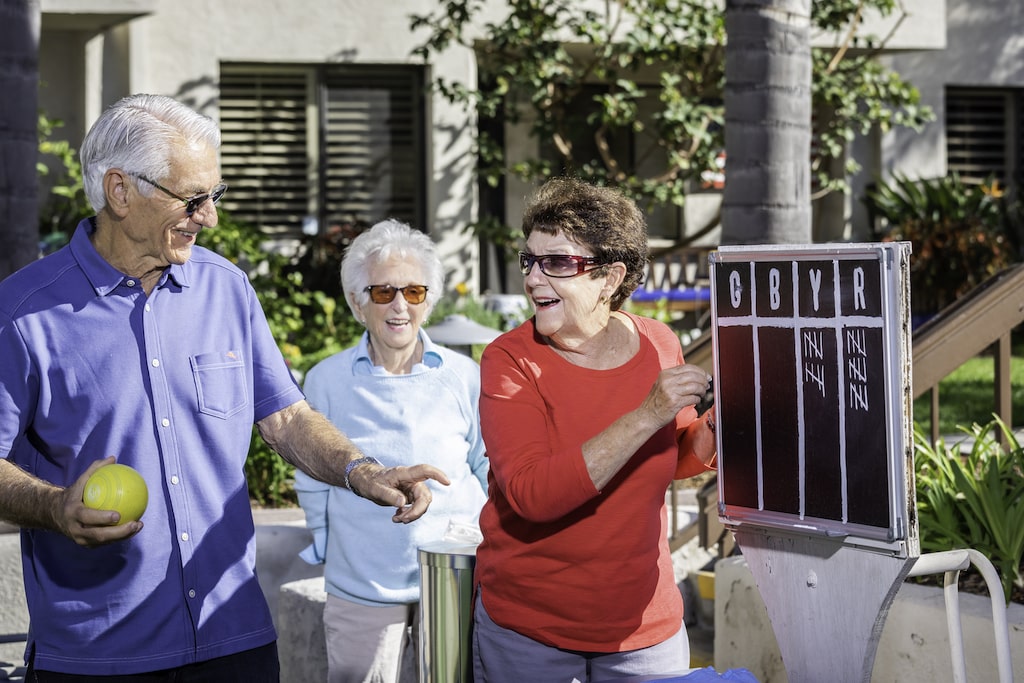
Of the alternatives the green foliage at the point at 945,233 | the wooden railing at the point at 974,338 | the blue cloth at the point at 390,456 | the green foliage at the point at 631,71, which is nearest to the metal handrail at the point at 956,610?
the blue cloth at the point at 390,456

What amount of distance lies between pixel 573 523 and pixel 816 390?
68 cm

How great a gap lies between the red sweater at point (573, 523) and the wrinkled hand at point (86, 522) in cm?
86

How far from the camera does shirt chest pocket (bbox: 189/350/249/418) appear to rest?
3098mm

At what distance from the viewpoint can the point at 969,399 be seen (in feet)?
35.2

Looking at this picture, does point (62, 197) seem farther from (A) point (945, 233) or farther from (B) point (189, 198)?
(B) point (189, 198)

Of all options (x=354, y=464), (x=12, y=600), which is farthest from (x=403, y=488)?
(x=12, y=600)

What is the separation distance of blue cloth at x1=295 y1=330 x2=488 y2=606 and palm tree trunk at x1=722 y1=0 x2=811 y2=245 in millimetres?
2390

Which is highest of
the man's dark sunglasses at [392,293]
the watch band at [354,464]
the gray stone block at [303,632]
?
the man's dark sunglasses at [392,293]

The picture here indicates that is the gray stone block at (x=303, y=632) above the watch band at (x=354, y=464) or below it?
below

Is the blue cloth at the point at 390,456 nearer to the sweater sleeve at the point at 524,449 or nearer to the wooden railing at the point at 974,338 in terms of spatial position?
the sweater sleeve at the point at 524,449

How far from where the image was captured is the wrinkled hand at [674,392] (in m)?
2.79

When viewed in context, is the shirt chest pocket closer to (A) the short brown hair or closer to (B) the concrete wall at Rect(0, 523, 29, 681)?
(A) the short brown hair

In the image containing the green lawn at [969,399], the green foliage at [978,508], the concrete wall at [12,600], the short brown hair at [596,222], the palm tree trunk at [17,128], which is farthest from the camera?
the green lawn at [969,399]

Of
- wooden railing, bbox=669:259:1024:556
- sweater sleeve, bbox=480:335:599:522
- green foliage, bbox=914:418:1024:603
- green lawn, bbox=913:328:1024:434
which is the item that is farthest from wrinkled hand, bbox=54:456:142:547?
green lawn, bbox=913:328:1024:434
